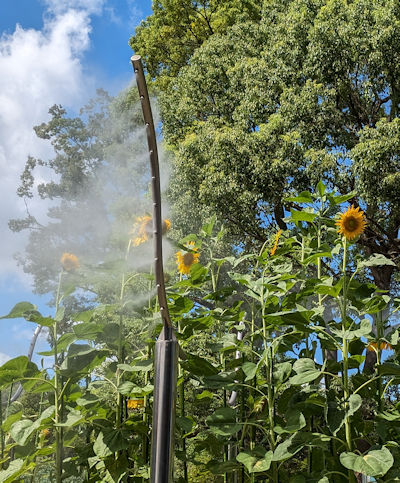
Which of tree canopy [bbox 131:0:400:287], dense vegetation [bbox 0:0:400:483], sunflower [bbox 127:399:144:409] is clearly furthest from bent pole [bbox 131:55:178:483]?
tree canopy [bbox 131:0:400:287]

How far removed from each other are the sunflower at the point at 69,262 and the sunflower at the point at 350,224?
0.49 meters

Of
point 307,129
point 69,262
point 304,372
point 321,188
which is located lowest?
point 304,372

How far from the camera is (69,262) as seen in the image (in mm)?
1052

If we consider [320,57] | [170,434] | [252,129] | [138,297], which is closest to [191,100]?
[252,129]

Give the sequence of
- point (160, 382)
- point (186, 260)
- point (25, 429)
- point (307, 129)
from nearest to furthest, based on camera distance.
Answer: point (160, 382) → point (25, 429) → point (186, 260) → point (307, 129)

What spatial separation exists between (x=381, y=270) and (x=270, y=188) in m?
1.72

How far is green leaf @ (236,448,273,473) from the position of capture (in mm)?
798

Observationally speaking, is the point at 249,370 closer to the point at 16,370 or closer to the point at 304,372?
the point at 304,372

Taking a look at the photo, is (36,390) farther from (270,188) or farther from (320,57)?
(320,57)

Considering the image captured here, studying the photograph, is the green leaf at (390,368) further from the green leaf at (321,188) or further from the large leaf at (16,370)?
the large leaf at (16,370)

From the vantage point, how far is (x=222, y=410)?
0.87m

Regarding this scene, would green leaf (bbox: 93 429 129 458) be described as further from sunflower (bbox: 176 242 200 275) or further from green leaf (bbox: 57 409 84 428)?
sunflower (bbox: 176 242 200 275)

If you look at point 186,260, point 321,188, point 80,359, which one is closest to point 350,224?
point 321,188

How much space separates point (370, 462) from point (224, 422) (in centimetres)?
22
